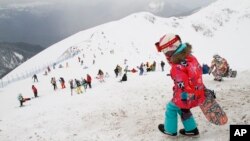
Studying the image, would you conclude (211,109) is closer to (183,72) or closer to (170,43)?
(183,72)

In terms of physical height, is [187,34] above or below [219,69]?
above

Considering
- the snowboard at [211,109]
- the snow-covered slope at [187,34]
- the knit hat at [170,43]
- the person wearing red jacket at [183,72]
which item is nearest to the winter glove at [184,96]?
the person wearing red jacket at [183,72]

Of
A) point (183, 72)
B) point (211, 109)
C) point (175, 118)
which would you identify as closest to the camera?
point (183, 72)

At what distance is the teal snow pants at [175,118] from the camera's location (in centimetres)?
938

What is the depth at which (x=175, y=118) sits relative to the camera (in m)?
9.55

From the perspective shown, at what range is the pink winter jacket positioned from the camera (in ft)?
28.5

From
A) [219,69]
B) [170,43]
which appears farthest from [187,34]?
[170,43]

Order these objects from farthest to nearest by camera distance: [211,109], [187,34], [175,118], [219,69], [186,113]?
1. [187,34]
2. [219,69]
3. [175,118]
4. [186,113]
5. [211,109]

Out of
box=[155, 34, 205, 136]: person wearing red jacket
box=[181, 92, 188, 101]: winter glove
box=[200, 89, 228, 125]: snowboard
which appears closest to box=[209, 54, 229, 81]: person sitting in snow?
box=[200, 89, 228, 125]: snowboard

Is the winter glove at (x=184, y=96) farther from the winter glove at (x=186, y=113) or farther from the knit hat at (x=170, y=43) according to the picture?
the knit hat at (x=170, y=43)

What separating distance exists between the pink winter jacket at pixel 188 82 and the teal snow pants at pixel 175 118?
46cm

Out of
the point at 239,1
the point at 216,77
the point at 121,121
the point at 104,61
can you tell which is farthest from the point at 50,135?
the point at 239,1

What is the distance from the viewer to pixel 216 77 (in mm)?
20656

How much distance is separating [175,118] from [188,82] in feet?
4.53
